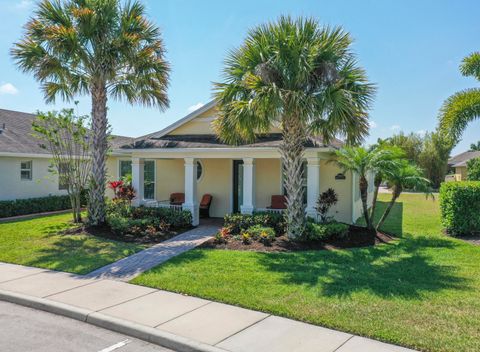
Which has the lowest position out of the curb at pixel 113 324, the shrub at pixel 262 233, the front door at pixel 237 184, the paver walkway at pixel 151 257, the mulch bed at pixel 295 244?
the curb at pixel 113 324

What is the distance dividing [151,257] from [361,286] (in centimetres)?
526

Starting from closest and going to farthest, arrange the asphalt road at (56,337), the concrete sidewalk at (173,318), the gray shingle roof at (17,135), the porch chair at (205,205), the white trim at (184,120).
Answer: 1. the concrete sidewalk at (173,318)
2. the asphalt road at (56,337)
3. the white trim at (184,120)
4. the porch chair at (205,205)
5. the gray shingle roof at (17,135)

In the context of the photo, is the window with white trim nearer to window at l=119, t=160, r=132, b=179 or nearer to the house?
the house

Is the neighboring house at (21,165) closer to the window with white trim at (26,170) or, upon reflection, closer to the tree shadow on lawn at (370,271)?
the window with white trim at (26,170)

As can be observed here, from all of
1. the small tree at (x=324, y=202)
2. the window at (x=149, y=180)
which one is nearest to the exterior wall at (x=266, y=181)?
the small tree at (x=324, y=202)

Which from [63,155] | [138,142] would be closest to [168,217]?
[138,142]

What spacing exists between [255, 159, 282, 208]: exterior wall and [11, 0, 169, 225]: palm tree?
5399mm

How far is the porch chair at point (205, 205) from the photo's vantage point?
17141 mm

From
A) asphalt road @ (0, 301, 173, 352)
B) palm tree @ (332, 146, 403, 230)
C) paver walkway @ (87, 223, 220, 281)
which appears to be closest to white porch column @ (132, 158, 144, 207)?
paver walkway @ (87, 223, 220, 281)

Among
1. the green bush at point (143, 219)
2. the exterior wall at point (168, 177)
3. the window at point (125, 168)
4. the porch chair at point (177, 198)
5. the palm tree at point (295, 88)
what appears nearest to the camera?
the palm tree at point (295, 88)

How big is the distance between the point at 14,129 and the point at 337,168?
17066mm

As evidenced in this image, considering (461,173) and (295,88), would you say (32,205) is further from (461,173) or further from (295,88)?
(461,173)

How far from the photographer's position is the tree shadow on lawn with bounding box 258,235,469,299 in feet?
23.8

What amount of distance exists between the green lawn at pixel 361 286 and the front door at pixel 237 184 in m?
6.70
